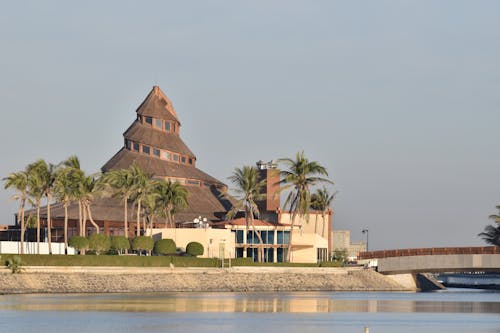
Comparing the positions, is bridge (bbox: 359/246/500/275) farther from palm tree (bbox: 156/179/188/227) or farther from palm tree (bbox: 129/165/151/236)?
palm tree (bbox: 129/165/151/236)

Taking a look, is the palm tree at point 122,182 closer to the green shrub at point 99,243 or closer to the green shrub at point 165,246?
the green shrub at point 165,246

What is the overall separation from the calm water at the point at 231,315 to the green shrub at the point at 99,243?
73.8 ft

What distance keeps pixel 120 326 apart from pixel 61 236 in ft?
295

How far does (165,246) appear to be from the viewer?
144m

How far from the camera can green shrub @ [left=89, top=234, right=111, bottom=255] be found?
136250mm

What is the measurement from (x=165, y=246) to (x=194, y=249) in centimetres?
474

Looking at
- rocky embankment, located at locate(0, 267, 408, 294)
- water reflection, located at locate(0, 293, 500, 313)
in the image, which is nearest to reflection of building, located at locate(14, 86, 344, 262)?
rocky embankment, located at locate(0, 267, 408, 294)

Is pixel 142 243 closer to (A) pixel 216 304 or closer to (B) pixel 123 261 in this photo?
(B) pixel 123 261

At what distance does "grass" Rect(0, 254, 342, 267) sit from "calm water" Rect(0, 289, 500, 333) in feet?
31.1

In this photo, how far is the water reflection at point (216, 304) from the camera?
9150cm

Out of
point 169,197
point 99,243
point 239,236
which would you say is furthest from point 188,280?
point 239,236

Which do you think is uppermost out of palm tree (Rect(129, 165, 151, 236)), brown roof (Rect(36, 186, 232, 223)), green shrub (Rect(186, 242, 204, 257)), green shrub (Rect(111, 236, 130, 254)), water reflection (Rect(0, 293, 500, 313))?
palm tree (Rect(129, 165, 151, 236))

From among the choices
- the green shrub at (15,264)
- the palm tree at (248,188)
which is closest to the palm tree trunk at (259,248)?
the palm tree at (248,188)

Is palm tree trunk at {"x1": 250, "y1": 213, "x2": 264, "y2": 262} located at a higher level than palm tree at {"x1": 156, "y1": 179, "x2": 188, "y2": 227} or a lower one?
lower
